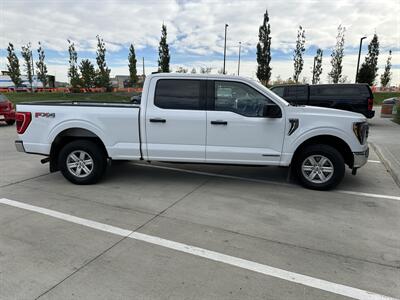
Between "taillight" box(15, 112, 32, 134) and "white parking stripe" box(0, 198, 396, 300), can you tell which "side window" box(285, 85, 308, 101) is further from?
→ "white parking stripe" box(0, 198, 396, 300)

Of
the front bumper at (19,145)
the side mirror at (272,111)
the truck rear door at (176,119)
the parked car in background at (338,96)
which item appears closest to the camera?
the side mirror at (272,111)

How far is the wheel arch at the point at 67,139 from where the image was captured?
5.43m

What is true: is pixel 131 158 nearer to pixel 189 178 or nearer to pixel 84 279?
pixel 189 178

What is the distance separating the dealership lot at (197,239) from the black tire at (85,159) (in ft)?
0.53

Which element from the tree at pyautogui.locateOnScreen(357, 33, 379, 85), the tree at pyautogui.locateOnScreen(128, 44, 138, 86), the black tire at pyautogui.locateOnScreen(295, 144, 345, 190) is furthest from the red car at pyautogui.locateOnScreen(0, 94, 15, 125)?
the tree at pyautogui.locateOnScreen(357, 33, 379, 85)

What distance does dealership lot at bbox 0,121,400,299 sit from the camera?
9.02ft

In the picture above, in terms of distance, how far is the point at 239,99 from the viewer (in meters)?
5.16

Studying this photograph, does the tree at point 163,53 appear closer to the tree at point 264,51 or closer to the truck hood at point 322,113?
the tree at point 264,51

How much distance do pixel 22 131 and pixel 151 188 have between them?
242 centimetres

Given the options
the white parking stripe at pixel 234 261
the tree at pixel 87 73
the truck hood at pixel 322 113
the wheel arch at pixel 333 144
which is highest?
the tree at pixel 87 73

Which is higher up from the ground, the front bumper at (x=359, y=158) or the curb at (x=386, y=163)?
the front bumper at (x=359, y=158)

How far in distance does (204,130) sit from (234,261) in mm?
2501

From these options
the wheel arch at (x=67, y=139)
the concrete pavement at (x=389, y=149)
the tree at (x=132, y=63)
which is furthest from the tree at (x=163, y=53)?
the wheel arch at (x=67, y=139)

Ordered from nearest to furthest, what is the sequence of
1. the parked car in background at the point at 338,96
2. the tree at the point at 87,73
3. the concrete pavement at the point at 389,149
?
1. the concrete pavement at the point at 389,149
2. the parked car in background at the point at 338,96
3. the tree at the point at 87,73
